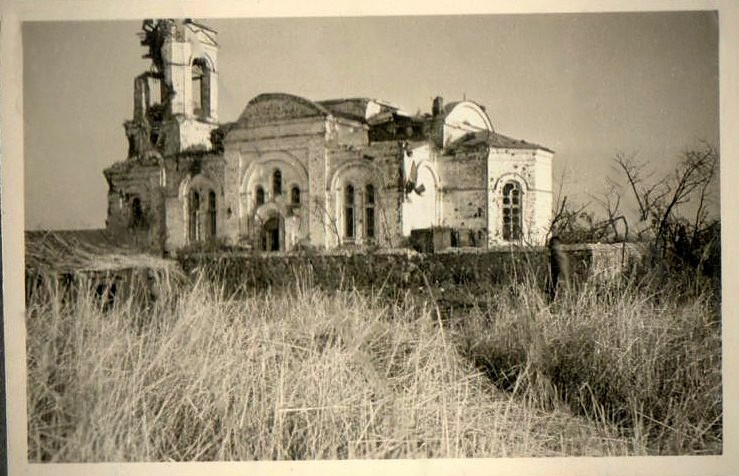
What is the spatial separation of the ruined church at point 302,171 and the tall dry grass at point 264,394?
499 millimetres

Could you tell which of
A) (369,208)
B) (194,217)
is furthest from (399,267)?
(194,217)

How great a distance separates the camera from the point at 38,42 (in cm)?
351

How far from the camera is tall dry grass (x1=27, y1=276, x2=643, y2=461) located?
11.3ft

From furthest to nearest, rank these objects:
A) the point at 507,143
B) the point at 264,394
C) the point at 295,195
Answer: the point at 295,195, the point at 507,143, the point at 264,394

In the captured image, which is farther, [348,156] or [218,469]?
[348,156]

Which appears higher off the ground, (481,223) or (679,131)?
(679,131)

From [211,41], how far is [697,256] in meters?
2.95

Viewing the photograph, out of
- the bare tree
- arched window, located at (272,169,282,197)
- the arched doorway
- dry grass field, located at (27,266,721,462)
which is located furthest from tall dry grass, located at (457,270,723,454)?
arched window, located at (272,169,282,197)

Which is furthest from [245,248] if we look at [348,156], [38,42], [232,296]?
[38,42]

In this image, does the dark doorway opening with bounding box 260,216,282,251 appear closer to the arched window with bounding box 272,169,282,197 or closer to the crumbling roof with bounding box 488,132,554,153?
the arched window with bounding box 272,169,282,197

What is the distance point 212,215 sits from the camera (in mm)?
3637

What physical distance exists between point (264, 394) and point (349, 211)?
1.12 meters

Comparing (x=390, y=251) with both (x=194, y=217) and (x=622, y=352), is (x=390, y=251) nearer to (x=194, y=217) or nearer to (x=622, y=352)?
(x=194, y=217)

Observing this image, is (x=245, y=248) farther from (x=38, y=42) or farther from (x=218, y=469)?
(x=38, y=42)
